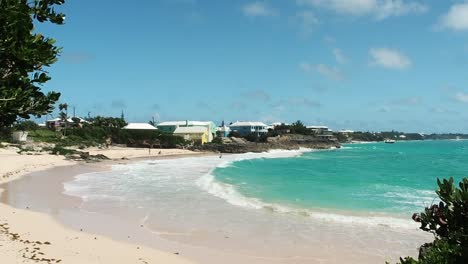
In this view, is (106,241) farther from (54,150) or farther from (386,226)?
(54,150)

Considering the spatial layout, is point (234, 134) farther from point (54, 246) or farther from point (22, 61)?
point (22, 61)

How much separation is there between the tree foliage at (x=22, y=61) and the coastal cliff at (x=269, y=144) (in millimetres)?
82234

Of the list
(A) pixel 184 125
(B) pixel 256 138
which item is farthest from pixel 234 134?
(A) pixel 184 125

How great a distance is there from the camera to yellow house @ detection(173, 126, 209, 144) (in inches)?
3816

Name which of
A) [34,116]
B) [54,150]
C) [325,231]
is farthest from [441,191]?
[54,150]

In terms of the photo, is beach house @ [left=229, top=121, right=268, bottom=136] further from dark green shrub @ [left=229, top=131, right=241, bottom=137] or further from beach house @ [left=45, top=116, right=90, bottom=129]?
beach house @ [left=45, top=116, right=90, bottom=129]

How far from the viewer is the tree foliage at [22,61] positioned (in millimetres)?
4473

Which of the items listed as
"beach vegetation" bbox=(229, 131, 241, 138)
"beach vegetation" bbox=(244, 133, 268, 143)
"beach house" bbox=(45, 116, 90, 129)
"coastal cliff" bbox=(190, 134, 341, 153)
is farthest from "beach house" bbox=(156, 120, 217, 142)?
"beach house" bbox=(45, 116, 90, 129)

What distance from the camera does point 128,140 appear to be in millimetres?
86438

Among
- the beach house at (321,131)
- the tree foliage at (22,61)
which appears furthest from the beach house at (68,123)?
the tree foliage at (22,61)

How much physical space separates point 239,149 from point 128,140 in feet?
74.3

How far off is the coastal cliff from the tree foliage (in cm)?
8223

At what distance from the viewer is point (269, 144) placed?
103875 millimetres

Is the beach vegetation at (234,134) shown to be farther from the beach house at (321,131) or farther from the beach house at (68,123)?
the beach house at (68,123)
